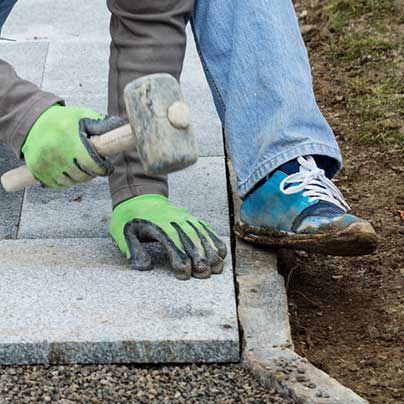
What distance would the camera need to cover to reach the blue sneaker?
2457 mm

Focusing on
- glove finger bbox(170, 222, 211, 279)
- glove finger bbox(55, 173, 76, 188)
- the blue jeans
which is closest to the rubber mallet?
glove finger bbox(55, 173, 76, 188)

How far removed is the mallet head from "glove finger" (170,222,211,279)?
0.34 meters

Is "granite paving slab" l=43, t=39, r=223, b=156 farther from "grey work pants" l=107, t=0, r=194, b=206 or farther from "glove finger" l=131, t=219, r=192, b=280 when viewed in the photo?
"glove finger" l=131, t=219, r=192, b=280

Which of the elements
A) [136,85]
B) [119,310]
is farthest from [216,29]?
[119,310]

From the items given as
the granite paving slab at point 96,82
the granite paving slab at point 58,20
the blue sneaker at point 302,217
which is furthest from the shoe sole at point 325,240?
the granite paving slab at point 58,20

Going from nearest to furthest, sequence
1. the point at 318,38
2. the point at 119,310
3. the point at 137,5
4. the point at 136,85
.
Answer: the point at 136,85
the point at 119,310
the point at 137,5
the point at 318,38

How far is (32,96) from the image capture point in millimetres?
2357

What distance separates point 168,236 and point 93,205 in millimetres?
521

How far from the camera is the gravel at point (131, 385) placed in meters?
2.05

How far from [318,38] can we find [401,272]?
210cm

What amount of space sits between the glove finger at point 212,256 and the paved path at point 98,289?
0.09ft

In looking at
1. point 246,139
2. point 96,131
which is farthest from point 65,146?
point 246,139

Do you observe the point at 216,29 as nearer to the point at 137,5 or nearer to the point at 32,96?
the point at 137,5

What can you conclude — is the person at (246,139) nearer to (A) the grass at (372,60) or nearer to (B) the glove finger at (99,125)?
(B) the glove finger at (99,125)
